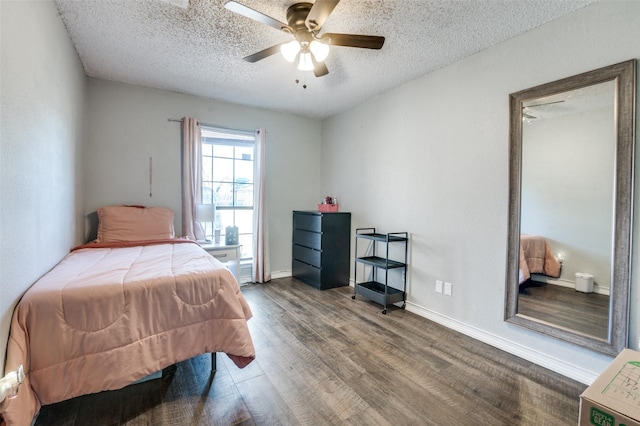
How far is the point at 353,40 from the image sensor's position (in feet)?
6.15

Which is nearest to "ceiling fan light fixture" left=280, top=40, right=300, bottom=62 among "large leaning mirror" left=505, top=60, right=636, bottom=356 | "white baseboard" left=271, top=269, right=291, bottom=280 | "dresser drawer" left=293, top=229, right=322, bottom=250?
"large leaning mirror" left=505, top=60, right=636, bottom=356

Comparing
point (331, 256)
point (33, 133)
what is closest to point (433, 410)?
point (331, 256)

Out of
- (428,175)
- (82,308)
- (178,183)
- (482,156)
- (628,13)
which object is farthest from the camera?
(178,183)

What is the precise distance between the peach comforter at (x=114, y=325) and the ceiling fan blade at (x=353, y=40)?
5.48ft

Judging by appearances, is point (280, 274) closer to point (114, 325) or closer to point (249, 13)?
point (114, 325)

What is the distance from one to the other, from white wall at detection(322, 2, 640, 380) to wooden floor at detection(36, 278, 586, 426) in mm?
277

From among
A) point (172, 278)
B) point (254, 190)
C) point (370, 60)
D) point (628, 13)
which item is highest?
point (370, 60)

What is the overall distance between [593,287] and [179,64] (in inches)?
149

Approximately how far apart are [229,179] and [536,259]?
11.6ft

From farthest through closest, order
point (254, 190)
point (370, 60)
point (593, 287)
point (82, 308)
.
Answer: point (254, 190), point (370, 60), point (593, 287), point (82, 308)

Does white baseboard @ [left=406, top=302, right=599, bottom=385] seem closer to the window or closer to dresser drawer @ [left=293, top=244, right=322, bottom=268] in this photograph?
dresser drawer @ [left=293, top=244, right=322, bottom=268]

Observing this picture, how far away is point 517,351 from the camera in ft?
6.91

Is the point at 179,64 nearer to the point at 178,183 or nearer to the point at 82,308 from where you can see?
the point at 178,183

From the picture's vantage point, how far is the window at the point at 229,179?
3781mm
